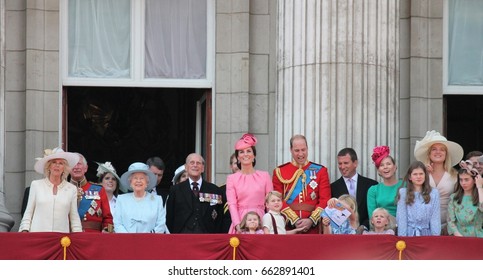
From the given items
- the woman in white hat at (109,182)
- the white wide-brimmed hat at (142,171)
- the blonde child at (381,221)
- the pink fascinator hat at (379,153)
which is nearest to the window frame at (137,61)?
the woman in white hat at (109,182)

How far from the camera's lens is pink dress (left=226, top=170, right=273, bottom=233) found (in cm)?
1611

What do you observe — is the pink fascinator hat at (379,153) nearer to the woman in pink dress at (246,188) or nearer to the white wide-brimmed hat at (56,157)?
the woman in pink dress at (246,188)

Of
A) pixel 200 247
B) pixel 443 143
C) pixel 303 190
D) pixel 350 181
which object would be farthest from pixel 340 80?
pixel 200 247

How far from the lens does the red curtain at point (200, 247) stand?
589 inches

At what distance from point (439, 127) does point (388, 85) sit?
2.01 m

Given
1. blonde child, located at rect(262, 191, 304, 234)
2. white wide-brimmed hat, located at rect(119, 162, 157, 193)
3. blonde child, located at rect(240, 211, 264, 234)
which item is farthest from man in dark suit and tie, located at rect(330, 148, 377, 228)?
white wide-brimmed hat, located at rect(119, 162, 157, 193)

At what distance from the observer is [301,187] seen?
654 inches

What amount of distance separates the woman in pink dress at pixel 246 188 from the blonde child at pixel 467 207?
7.07 feet

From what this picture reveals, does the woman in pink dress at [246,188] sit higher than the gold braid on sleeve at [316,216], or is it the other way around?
the woman in pink dress at [246,188]

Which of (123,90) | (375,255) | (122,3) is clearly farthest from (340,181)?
(123,90)

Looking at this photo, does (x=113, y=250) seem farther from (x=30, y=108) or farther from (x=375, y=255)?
(x=30, y=108)

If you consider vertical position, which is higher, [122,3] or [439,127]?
[122,3]

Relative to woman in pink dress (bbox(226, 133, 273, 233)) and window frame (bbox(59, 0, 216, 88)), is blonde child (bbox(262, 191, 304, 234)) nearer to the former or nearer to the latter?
woman in pink dress (bbox(226, 133, 273, 233))

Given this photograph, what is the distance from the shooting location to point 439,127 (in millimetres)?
19953
